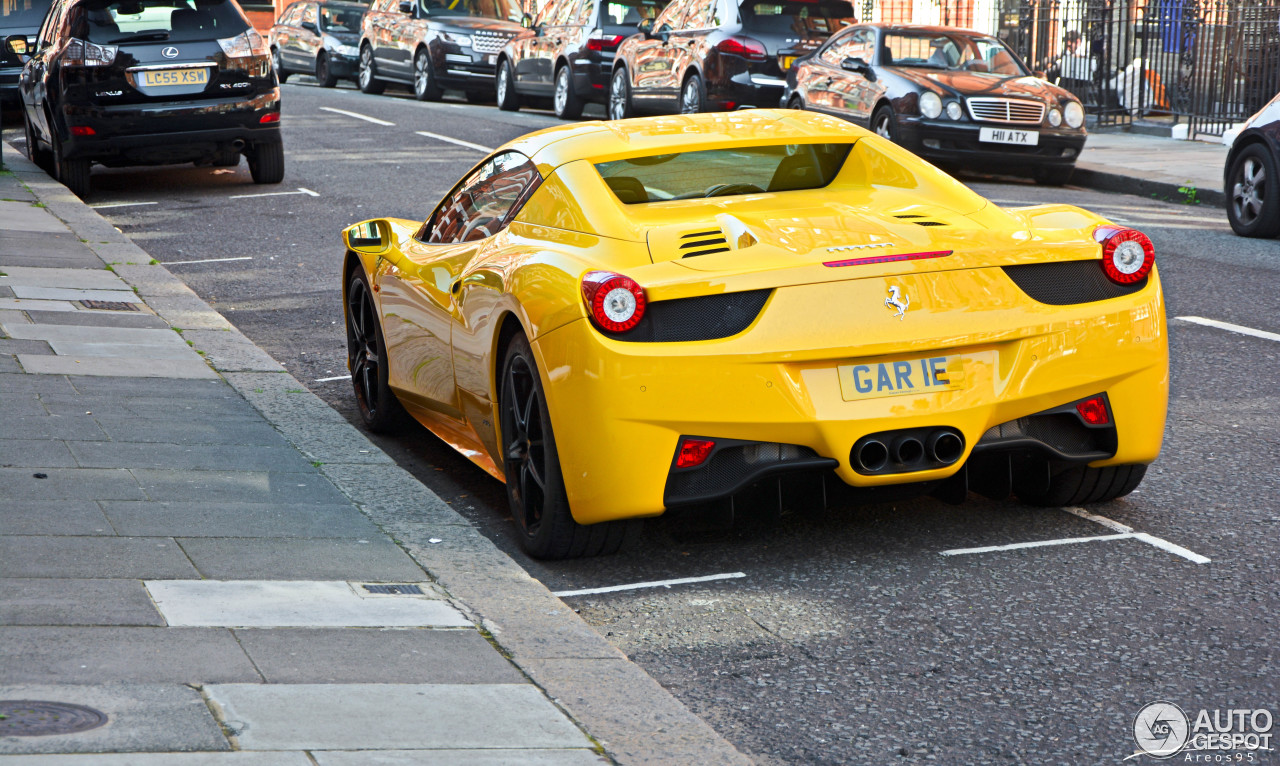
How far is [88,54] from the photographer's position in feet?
45.2

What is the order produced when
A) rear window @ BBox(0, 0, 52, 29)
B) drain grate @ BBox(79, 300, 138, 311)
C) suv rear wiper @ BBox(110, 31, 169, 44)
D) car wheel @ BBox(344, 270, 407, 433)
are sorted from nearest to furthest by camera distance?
car wheel @ BBox(344, 270, 407, 433)
drain grate @ BBox(79, 300, 138, 311)
suv rear wiper @ BBox(110, 31, 169, 44)
rear window @ BBox(0, 0, 52, 29)

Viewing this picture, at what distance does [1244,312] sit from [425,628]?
6116 millimetres

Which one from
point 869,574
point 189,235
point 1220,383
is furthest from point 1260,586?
point 189,235

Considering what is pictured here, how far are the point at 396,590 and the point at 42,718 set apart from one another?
1.29 meters

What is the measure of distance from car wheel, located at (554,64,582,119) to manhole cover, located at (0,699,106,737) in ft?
67.7

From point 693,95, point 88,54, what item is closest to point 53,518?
point 88,54

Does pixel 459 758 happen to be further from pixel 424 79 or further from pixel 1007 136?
pixel 424 79

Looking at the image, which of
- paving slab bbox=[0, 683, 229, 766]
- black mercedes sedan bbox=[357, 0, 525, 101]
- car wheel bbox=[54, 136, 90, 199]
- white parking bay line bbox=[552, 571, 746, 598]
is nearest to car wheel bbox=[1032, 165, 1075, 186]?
car wheel bbox=[54, 136, 90, 199]

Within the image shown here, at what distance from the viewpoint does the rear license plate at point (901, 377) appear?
4492mm

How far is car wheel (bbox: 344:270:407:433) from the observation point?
258 inches

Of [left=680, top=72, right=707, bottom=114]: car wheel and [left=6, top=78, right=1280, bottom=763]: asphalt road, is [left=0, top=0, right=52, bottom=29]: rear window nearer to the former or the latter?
[left=680, top=72, right=707, bottom=114]: car wheel

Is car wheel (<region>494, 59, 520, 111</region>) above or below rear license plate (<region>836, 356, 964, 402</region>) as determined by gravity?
below

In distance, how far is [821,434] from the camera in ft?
14.7

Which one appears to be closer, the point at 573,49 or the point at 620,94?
the point at 620,94
